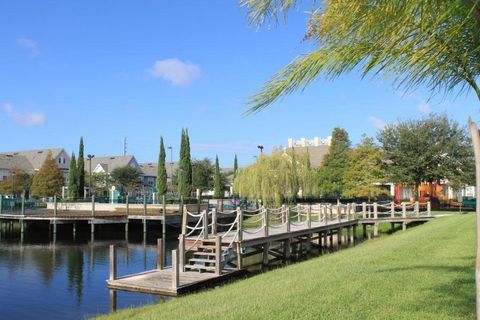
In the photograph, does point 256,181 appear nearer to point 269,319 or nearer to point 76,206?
point 76,206

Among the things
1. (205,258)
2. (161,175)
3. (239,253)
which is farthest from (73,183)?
(239,253)

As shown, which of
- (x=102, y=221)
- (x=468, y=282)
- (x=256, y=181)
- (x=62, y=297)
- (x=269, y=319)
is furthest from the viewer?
(x=256, y=181)

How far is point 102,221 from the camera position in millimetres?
38781

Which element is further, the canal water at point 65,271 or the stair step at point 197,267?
the stair step at point 197,267

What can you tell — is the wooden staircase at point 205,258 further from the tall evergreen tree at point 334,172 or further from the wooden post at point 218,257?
the tall evergreen tree at point 334,172

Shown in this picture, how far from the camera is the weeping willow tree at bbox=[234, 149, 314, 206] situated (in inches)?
1679

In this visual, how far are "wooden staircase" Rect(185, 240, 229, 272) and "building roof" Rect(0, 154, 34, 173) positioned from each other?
81.7 meters

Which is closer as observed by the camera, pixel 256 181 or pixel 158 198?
pixel 256 181

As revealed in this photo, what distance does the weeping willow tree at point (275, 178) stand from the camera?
140 ft

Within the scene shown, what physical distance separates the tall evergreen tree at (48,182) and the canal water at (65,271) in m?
30.0

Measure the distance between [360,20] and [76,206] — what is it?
164ft

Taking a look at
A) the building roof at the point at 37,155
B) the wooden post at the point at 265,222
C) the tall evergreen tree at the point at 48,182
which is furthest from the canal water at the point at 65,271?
the building roof at the point at 37,155

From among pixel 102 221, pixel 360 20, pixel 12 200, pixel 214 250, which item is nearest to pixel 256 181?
pixel 102 221

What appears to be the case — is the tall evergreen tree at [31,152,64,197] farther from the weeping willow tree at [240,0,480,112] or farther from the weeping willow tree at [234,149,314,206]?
the weeping willow tree at [240,0,480,112]
